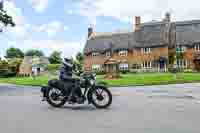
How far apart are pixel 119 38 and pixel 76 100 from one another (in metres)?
59.7

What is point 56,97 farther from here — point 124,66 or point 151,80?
point 124,66

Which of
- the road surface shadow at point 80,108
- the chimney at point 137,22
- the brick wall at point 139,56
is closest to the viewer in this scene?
the road surface shadow at point 80,108

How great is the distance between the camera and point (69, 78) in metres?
10.7

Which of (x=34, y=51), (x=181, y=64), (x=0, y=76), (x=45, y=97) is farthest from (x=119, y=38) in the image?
(x=34, y=51)

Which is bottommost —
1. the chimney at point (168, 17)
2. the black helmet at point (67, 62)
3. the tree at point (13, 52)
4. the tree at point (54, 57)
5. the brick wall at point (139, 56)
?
the black helmet at point (67, 62)

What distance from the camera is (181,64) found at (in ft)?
201

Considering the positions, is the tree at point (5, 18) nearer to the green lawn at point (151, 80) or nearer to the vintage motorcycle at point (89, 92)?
the green lawn at point (151, 80)

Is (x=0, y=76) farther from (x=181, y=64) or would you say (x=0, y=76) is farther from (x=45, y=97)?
(x=45, y=97)

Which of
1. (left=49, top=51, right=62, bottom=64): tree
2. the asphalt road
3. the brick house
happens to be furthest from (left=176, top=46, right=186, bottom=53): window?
(left=49, top=51, right=62, bottom=64): tree

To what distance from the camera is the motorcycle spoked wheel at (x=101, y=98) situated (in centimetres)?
1034

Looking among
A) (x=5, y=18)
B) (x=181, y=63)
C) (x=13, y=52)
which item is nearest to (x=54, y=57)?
(x=13, y=52)

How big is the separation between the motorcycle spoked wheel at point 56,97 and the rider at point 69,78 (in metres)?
0.36

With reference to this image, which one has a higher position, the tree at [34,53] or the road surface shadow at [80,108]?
the tree at [34,53]

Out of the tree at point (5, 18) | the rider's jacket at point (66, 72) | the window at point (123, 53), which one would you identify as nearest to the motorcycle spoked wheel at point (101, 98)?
the rider's jacket at point (66, 72)
